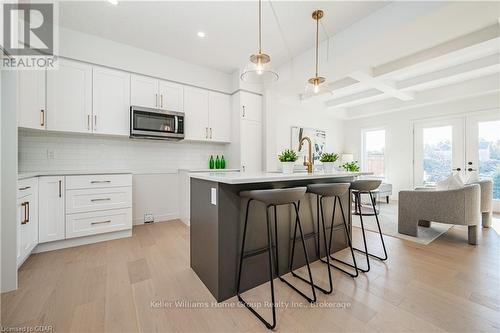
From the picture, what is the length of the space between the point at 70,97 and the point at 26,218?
63.1 inches

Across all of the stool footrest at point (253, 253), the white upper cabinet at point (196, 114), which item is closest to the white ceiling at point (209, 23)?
the white upper cabinet at point (196, 114)

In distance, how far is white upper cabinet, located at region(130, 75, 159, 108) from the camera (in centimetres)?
325

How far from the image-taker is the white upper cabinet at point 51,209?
235cm

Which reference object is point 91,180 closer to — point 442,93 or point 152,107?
point 152,107

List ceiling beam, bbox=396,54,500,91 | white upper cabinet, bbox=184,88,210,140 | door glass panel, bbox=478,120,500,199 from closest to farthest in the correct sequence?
ceiling beam, bbox=396,54,500,91 → white upper cabinet, bbox=184,88,210,140 → door glass panel, bbox=478,120,500,199

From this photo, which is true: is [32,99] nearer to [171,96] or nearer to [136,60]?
[136,60]

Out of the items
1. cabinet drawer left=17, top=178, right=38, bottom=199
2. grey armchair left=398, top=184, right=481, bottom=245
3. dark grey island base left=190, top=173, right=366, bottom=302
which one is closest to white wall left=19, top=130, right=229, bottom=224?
cabinet drawer left=17, top=178, right=38, bottom=199

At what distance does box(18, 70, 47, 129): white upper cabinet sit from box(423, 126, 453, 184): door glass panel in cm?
753

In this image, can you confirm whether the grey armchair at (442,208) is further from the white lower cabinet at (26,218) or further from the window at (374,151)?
the white lower cabinet at (26,218)

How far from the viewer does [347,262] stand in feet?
7.22

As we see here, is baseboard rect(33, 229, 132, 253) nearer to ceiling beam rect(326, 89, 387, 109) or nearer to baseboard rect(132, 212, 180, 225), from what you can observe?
baseboard rect(132, 212, 180, 225)

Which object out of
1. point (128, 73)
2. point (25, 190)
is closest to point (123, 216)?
point (25, 190)

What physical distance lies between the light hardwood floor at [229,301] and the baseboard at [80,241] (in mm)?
122

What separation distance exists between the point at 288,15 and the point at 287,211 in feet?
7.61
